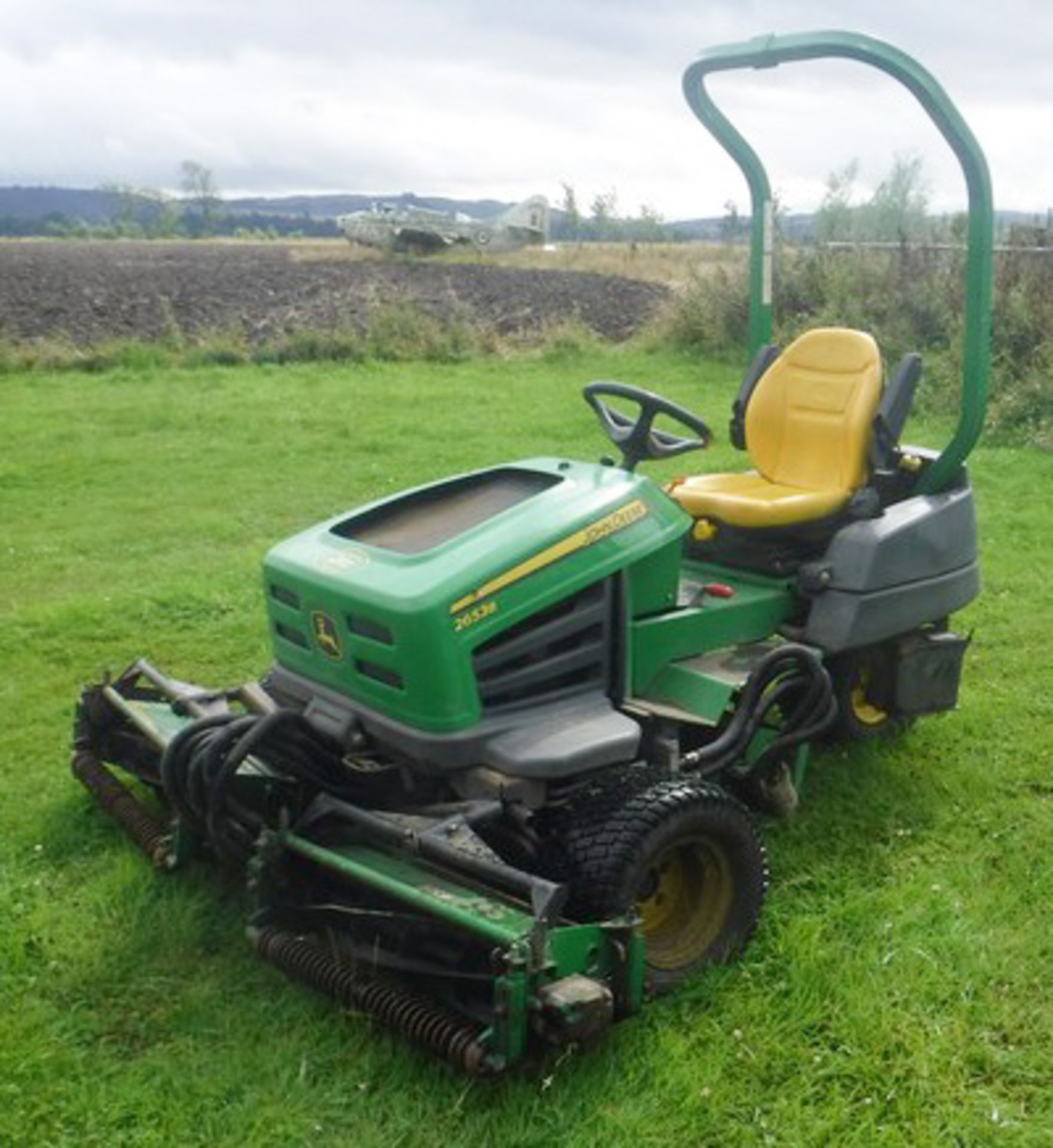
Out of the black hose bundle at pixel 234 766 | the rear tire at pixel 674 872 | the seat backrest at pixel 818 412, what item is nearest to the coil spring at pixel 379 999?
the black hose bundle at pixel 234 766

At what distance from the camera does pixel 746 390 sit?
4.45 metres

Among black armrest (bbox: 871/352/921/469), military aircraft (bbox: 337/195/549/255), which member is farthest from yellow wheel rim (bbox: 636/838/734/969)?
military aircraft (bbox: 337/195/549/255)

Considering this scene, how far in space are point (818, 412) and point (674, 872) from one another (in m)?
1.71

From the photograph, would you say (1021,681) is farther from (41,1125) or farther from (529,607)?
(41,1125)

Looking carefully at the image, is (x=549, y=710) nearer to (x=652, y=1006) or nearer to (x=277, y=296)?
(x=652, y=1006)

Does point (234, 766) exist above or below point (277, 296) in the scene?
above

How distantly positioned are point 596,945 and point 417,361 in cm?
1161

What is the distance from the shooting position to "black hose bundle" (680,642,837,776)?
3.38m

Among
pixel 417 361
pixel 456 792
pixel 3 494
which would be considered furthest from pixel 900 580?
pixel 417 361

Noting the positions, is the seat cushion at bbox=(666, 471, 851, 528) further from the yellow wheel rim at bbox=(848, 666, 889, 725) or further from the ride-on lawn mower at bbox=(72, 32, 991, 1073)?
the yellow wheel rim at bbox=(848, 666, 889, 725)

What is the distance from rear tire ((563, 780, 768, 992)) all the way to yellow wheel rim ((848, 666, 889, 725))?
1.15m

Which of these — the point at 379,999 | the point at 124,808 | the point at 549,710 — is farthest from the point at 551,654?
the point at 124,808

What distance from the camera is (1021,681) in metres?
4.88

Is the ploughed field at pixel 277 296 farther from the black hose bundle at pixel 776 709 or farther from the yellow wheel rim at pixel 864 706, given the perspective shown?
the black hose bundle at pixel 776 709
